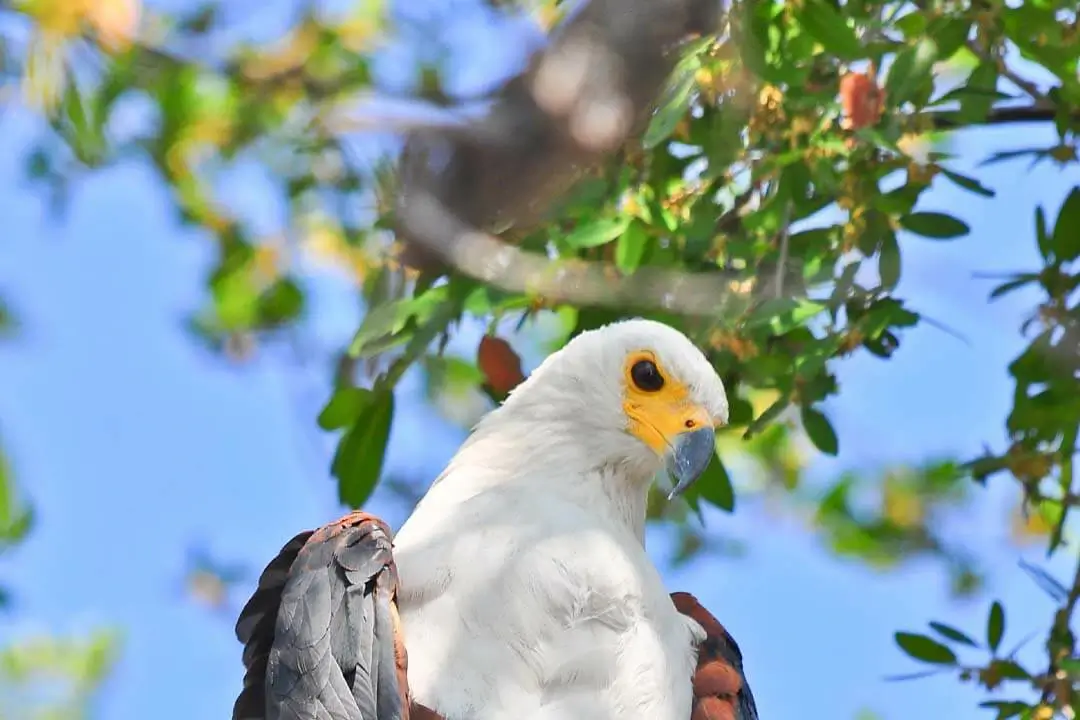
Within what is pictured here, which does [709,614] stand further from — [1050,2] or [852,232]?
[1050,2]

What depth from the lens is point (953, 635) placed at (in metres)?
4.62

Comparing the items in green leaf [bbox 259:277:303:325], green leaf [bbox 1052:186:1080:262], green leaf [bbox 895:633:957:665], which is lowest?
green leaf [bbox 895:633:957:665]

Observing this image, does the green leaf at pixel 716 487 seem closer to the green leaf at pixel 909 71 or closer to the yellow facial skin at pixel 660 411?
→ the yellow facial skin at pixel 660 411

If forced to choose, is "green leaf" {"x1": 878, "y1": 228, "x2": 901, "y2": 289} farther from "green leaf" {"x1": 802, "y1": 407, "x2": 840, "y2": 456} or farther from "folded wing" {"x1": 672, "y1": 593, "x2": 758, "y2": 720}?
"folded wing" {"x1": 672, "y1": 593, "x2": 758, "y2": 720}

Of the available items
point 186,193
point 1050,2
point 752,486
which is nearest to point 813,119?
point 1050,2

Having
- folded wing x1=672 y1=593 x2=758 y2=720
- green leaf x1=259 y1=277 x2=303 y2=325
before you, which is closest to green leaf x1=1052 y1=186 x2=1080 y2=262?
folded wing x1=672 y1=593 x2=758 y2=720

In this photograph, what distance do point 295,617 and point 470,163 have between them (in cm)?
142

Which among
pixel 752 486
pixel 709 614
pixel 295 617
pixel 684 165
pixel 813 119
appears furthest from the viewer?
pixel 752 486

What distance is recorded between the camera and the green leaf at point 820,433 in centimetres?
477

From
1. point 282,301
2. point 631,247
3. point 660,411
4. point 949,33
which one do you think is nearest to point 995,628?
point 660,411

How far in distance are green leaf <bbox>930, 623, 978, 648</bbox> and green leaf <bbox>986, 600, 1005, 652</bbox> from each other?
0.05 m

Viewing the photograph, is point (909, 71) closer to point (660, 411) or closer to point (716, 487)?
point (660, 411)

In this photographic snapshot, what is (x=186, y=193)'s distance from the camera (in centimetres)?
621

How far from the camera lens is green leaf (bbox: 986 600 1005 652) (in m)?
4.55
